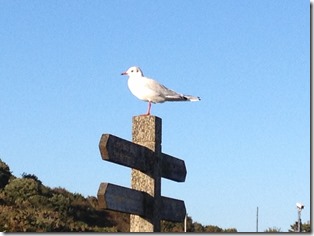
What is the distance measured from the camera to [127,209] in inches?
270

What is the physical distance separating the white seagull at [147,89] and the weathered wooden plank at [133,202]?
0.82 m

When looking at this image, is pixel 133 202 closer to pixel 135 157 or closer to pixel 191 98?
pixel 135 157

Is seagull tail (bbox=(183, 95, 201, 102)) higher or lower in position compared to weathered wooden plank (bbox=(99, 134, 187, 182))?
higher

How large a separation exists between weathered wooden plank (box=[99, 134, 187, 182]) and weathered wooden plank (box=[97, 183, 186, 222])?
20 cm

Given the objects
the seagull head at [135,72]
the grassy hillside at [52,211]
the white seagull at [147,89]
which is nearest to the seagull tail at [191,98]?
the white seagull at [147,89]

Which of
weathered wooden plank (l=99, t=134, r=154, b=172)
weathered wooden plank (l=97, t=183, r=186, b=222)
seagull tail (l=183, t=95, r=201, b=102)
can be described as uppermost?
seagull tail (l=183, t=95, r=201, b=102)

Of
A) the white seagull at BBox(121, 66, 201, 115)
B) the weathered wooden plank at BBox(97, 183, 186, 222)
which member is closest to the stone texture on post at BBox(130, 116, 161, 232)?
the weathered wooden plank at BBox(97, 183, 186, 222)

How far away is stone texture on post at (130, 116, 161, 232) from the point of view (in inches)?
286

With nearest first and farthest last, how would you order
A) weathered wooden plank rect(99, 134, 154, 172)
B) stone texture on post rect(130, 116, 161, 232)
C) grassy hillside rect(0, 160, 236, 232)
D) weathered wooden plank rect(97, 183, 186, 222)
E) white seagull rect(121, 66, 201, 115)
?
weathered wooden plank rect(97, 183, 186, 222)
weathered wooden plank rect(99, 134, 154, 172)
stone texture on post rect(130, 116, 161, 232)
white seagull rect(121, 66, 201, 115)
grassy hillside rect(0, 160, 236, 232)

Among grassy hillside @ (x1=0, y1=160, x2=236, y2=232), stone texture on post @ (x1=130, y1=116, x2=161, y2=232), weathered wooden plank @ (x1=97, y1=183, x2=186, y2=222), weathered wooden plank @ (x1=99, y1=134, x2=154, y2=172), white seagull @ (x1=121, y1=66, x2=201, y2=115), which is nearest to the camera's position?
weathered wooden plank @ (x1=97, y1=183, x2=186, y2=222)

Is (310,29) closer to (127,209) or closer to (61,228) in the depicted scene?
(127,209)

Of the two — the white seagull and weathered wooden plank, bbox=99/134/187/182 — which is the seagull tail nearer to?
the white seagull

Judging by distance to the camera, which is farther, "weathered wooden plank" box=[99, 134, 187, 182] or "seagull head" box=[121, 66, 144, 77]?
"seagull head" box=[121, 66, 144, 77]

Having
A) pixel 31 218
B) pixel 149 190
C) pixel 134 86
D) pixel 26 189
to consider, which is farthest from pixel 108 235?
pixel 26 189
